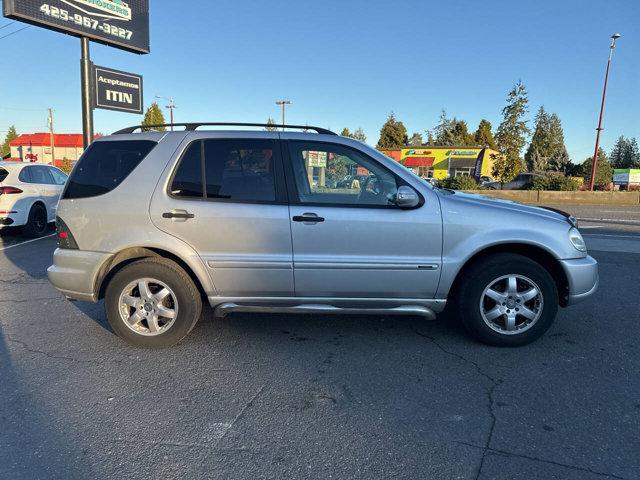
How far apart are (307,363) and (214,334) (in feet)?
3.60

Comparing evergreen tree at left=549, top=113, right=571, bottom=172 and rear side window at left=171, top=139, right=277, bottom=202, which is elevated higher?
evergreen tree at left=549, top=113, right=571, bottom=172

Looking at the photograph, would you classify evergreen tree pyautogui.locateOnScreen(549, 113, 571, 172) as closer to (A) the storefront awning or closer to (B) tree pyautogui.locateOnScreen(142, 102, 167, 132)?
(A) the storefront awning

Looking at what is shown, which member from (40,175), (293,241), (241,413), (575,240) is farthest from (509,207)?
(40,175)

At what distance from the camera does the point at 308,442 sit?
2625 millimetres

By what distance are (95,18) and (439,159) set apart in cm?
4947

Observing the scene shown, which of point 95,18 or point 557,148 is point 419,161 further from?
point 95,18

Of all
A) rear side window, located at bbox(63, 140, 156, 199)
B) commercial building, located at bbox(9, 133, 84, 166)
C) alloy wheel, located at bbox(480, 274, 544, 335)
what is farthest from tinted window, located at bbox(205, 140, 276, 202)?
commercial building, located at bbox(9, 133, 84, 166)

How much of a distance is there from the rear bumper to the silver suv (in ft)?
0.04

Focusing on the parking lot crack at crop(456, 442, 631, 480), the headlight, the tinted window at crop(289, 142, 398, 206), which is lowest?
the parking lot crack at crop(456, 442, 631, 480)

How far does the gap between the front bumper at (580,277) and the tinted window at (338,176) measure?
1.61 metres

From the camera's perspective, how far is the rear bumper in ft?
12.9

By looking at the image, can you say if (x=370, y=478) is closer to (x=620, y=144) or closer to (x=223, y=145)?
(x=223, y=145)

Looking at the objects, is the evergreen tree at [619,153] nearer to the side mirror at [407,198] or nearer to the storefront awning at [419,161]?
the storefront awning at [419,161]

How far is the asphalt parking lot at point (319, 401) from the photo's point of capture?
2.45 metres
